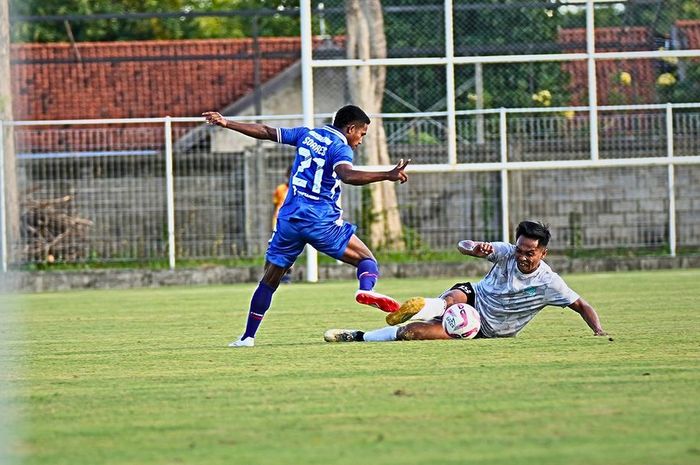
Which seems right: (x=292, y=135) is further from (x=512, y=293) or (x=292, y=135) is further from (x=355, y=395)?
(x=355, y=395)

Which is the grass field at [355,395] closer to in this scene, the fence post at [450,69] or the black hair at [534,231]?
the black hair at [534,231]

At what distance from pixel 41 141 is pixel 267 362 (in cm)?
1688

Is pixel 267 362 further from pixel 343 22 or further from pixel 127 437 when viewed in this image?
pixel 343 22

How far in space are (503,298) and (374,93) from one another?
12.1 m

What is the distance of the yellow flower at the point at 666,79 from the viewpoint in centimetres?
2327

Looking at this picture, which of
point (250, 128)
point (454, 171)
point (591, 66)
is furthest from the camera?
point (454, 171)

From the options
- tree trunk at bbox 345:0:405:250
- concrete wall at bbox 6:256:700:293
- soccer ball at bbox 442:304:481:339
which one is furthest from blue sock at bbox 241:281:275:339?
concrete wall at bbox 6:256:700:293

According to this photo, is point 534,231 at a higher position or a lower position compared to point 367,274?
higher

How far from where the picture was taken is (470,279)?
23531 millimetres

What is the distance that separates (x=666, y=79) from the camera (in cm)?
2336

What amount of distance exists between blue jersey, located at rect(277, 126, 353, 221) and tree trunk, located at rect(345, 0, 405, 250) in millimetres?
11125

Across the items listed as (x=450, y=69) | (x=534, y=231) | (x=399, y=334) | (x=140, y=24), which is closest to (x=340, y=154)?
(x=399, y=334)

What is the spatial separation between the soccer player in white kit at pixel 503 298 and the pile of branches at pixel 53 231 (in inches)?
496

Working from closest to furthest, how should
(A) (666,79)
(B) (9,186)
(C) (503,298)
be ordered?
1. (C) (503,298)
2. (A) (666,79)
3. (B) (9,186)
